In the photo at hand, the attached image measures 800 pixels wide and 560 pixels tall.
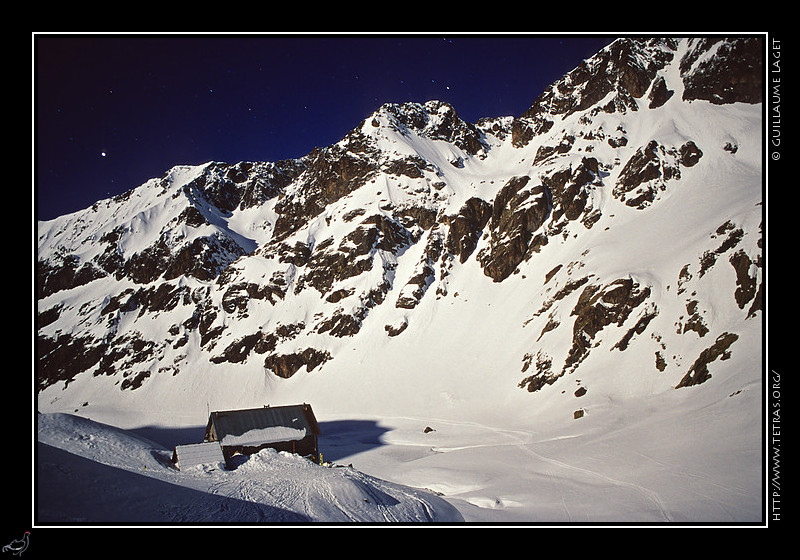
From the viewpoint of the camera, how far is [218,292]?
365ft

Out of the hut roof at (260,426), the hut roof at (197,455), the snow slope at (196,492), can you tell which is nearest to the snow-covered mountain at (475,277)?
the snow slope at (196,492)

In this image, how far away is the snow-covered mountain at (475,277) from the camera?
48.3 metres

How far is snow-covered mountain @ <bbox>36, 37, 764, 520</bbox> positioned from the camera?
4831 cm

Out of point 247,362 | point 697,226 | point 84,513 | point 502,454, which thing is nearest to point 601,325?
point 697,226

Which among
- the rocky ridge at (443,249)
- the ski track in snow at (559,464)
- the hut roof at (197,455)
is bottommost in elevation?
the ski track in snow at (559,464)

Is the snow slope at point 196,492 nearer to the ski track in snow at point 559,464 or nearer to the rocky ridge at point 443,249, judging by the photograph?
the ski track in snow at point 559,464

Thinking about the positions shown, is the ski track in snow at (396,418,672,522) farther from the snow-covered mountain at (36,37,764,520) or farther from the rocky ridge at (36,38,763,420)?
the rocky ridge at (36,38,763,420)

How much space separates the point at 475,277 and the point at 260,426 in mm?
61877

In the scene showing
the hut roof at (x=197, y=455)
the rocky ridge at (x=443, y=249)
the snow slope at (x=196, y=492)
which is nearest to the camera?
the snow slope at (x=196, y=492)
